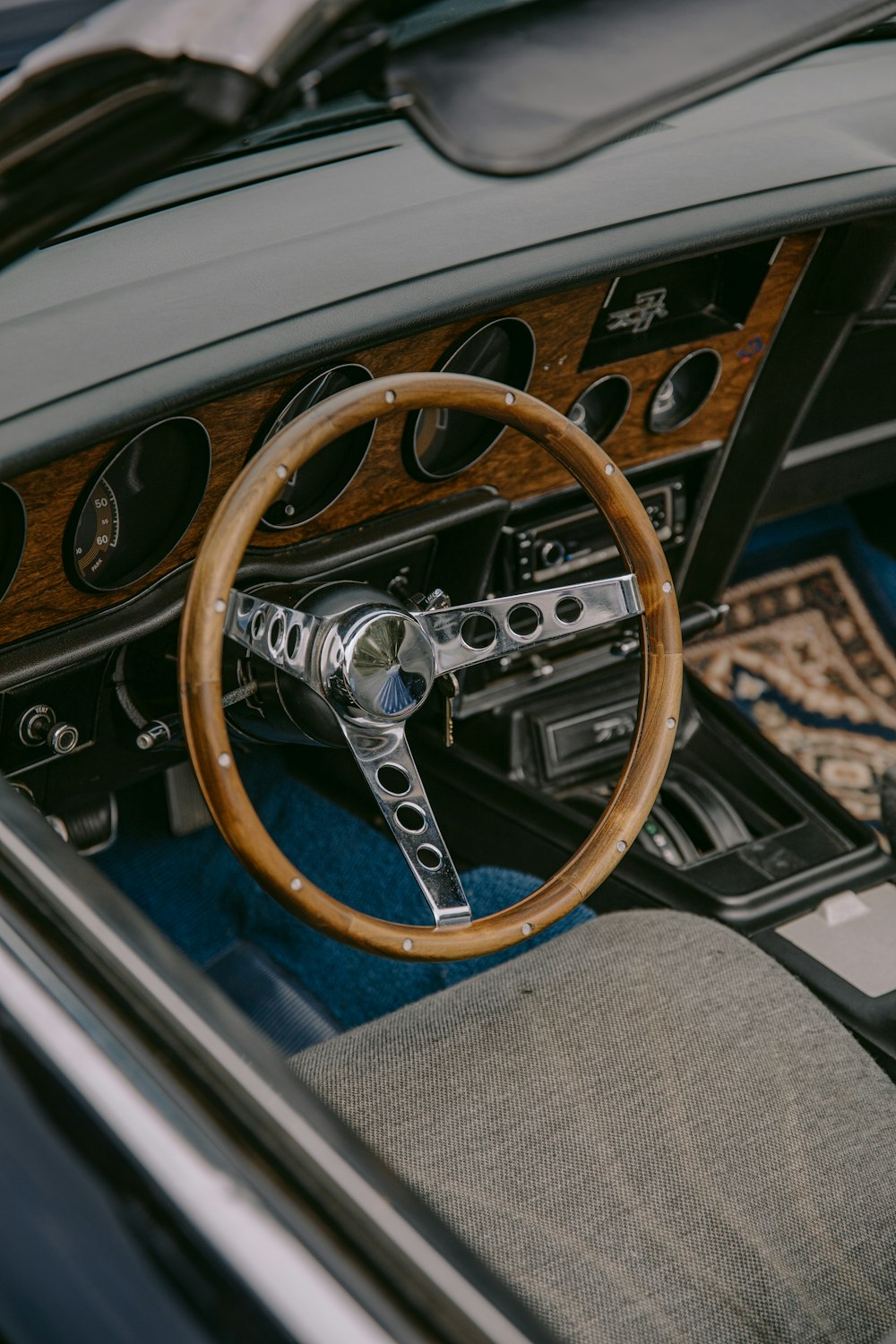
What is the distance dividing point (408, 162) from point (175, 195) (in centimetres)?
31

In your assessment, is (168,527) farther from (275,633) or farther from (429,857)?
(429,857)

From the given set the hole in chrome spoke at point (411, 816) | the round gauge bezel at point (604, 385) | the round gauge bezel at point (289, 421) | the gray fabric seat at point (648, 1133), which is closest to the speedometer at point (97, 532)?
the round gauge bezel at point (289, 421)

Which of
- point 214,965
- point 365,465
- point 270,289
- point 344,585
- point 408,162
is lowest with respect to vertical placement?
point 214,965

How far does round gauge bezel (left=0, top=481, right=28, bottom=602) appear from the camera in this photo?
1.18 m

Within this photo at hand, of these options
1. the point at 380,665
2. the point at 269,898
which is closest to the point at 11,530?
the point at 380,665

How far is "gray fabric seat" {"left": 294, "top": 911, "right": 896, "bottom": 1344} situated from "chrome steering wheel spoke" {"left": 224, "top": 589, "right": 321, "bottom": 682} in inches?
16.3

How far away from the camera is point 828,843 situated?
6.28 ft

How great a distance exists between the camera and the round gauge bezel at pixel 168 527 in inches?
49.1

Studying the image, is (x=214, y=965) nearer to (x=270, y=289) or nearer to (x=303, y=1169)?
(x=270, y=289)

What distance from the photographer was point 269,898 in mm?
2049

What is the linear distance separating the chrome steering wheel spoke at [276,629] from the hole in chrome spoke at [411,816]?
0.17m

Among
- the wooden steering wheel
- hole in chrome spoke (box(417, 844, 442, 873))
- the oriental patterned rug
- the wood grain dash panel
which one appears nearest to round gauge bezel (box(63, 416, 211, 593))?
the wood grain dash panel

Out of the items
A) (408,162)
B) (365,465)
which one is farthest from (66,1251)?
(408,162)

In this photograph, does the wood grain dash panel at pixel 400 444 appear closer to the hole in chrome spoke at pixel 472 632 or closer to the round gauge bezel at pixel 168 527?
the round gauge bezel at pixel 168 527
